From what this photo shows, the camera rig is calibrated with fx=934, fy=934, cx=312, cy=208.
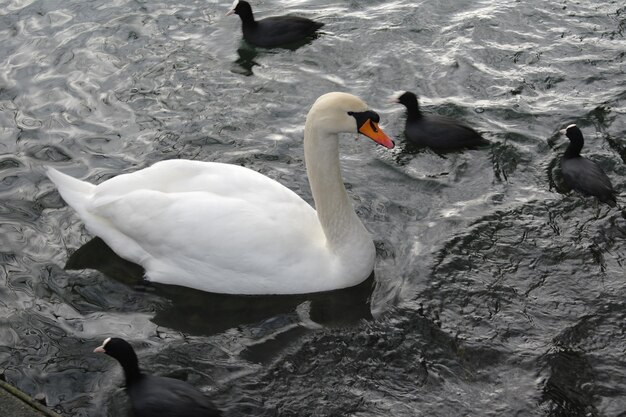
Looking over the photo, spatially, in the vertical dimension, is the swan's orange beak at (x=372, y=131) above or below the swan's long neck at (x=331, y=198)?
above

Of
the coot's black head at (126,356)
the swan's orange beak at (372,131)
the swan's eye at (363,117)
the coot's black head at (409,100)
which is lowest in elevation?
the coot's black head at (126,356)

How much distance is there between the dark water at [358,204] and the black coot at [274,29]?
161 millimetres

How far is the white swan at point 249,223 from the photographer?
7211 millimetres

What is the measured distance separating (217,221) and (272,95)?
131 inches

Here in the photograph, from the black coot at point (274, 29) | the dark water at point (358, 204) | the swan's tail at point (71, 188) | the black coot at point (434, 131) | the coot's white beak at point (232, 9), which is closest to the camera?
the dark water at point (358, 204)

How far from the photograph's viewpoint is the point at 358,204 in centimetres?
861

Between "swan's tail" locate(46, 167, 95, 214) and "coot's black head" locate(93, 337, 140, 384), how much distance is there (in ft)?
6.25

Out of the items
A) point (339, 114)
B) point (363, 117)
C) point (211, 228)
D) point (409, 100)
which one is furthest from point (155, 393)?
point (409, 100)

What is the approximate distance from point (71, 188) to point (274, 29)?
404 cm

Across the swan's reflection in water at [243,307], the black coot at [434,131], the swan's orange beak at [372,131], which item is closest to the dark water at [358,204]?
the swan's reflection in water at [243,307]

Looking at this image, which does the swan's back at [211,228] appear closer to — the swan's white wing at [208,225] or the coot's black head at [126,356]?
the swan's white wing at [208,225]

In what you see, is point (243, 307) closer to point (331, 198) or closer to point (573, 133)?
point (331, 198)

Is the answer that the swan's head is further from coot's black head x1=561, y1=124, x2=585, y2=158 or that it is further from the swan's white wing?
coot's black head x1=561, y1=124, x2=585, y2=158

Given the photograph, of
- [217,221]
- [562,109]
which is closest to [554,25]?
[562,109]
